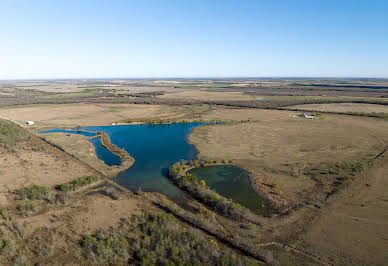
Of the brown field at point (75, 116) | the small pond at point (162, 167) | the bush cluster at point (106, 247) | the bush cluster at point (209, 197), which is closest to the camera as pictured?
the bush cluster at point (106, 247)

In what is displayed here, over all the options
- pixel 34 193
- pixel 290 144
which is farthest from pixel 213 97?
pixel 34 193

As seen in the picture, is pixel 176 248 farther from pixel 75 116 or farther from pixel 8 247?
pixel 75 116

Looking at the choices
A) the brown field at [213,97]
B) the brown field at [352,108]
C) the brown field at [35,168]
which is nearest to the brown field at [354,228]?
the brown field at [35,168]

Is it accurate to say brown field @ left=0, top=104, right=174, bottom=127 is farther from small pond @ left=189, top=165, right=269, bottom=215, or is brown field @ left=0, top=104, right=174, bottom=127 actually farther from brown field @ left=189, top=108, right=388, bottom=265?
small pond @ left=189, top=165, right=269, bottom=215

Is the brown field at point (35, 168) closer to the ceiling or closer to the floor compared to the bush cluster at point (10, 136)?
closer to the floor

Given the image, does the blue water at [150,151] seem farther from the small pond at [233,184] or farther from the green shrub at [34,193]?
the green shrub at [34,193]

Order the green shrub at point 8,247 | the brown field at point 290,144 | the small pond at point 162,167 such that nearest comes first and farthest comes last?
the green shrub at point 8,247 → the small pond at point 162,167 → the brown field at point 290,144

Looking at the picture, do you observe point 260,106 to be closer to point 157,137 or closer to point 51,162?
point 157,137

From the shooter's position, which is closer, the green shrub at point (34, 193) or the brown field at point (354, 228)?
the brown field at point (354, 228)

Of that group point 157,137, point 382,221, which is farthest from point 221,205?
point 157,137

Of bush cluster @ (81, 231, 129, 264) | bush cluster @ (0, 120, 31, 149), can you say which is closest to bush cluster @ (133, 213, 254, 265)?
bush cluster @ (81, 231, 129, 264)
